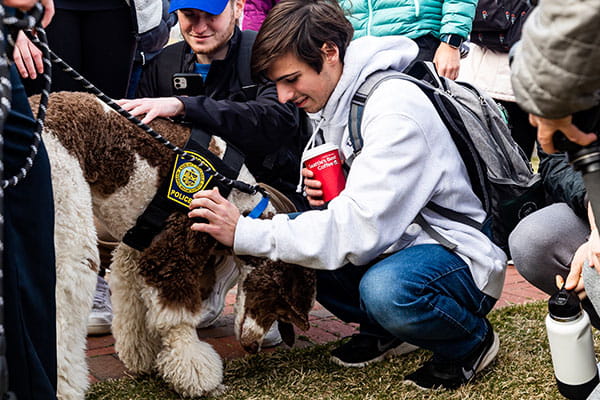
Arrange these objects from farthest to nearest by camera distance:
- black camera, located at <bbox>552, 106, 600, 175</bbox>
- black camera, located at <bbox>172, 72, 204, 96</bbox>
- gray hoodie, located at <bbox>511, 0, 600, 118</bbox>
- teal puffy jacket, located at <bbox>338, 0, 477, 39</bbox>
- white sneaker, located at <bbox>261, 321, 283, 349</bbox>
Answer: teal puffy jacket, located at <bbox>338, 0, 477, 39</bbox> < white sneaker, located at <bbox>261, 321, 283, 349</bbox> < black camera, located at <bbox>172, 72, 204, 96</bbox> < black camera, located at <bbox>552, 106, 600, 175</bbox> < gray hoodie, located at <bbox>511, 0, 600, 118</bbox>

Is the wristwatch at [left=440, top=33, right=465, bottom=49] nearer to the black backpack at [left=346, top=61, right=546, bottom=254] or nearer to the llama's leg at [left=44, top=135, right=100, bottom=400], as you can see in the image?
the black backpack at [left=346, top=61, right=546, bottom=254]

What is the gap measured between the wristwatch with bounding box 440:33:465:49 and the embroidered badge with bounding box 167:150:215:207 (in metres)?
1.80

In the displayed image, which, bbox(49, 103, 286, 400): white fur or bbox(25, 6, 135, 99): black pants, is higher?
bbox(25, 6, 135, 99): black pants

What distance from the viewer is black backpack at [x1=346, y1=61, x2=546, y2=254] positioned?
2.65m

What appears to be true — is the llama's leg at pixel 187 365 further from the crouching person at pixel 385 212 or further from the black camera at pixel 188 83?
the black camera at pixel 188 83

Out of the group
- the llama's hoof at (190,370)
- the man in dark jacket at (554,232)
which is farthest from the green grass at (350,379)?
the man in dark jacket at (554,232)

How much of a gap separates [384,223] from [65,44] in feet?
5.77

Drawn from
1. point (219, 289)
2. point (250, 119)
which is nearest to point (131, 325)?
point (219, 289)

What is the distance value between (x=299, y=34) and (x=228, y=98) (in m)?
0.62

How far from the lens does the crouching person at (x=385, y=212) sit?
2.54 meters

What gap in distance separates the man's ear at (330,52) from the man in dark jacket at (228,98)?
42 centimetres

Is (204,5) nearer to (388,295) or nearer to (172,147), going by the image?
(172,147)

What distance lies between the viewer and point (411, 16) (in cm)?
384

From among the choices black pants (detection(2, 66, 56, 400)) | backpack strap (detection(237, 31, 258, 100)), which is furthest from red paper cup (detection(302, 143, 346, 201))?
black pants (detection(2, 66, 56, 400))
